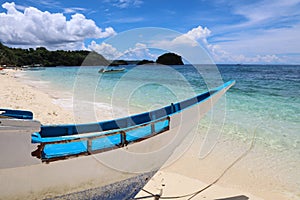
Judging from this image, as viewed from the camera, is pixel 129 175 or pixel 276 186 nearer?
pixel 129 175

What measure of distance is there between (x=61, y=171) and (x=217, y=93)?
3.49 m

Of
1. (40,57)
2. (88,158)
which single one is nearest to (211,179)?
(88,158)

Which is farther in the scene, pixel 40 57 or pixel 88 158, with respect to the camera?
pixel 40 57

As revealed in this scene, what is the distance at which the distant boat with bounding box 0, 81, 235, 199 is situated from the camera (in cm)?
248

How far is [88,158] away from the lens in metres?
2.81

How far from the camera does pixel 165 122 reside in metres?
3.59

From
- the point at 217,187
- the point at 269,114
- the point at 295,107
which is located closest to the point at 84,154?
the point at 217,187

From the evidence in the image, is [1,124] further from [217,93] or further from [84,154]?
[217,93]

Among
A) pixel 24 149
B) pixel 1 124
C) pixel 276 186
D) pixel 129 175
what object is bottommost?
pixel 276 186

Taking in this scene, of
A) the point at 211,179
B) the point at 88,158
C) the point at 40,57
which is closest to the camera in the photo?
the point at 88,158

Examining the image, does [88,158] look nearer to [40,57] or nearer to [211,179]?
[211,179]

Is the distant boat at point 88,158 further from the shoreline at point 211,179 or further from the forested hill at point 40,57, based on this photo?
the forested hill at point 40,57

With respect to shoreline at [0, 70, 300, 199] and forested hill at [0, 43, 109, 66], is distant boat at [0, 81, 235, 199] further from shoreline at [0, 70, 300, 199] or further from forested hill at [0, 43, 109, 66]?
forested hill at [0, 43, 109, 66]

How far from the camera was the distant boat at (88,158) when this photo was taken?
248 cm
